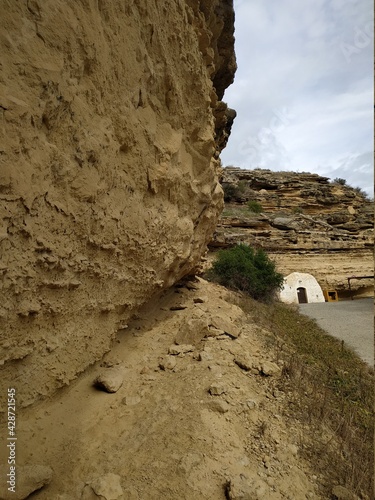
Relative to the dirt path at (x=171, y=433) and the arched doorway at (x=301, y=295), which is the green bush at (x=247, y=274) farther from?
the dirt path at (x=171, y=433)

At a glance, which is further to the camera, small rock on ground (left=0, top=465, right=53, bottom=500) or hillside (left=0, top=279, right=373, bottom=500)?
hillside (left=0, top=279, right=373, bottom=500)

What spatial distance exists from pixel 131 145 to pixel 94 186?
63 centimetres

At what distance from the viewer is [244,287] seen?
9.54 meters

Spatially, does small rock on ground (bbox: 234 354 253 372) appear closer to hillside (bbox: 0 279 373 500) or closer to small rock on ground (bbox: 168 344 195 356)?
hillside (bbox: 0 279 373 500)

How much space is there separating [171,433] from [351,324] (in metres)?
6.83

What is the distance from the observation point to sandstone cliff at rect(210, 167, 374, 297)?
14.3m

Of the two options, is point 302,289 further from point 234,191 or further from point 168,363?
point 168,363

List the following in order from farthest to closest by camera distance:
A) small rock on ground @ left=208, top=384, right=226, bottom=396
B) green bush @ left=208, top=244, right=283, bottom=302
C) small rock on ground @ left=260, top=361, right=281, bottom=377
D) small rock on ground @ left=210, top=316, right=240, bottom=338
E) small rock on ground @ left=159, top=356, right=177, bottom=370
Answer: green bush @ left=208, top=244, right=283, bottom=302 < small rock on ground @ left=210, top=316, right=240, bottom=338 < small rock on ground @ left=260, top=361, right=281, bottom=377 < small rock on ground @ left=159, top=356, right=177, bottom=370 < small rock on ground @ left=208, top=384, right=226, bottom=396

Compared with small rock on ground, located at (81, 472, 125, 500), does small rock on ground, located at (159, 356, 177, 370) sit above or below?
above

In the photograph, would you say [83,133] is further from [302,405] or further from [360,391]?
[360,391]

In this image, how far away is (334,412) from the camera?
2.67 m

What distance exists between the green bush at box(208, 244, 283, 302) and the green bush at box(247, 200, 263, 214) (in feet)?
30.3

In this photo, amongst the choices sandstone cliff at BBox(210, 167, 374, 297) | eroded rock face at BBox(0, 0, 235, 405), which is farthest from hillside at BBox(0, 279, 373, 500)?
sandstone cliff at BBox(210, 167, 374, 297)

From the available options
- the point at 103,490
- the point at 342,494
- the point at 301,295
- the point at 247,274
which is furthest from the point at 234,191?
the point at 103,490
